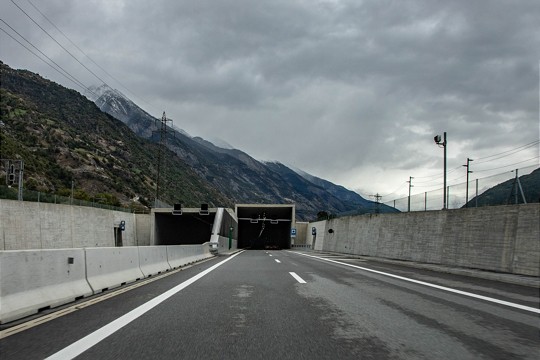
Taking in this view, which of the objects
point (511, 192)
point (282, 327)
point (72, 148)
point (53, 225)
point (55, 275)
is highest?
point (72, 148)

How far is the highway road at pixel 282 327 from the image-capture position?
4.84 m

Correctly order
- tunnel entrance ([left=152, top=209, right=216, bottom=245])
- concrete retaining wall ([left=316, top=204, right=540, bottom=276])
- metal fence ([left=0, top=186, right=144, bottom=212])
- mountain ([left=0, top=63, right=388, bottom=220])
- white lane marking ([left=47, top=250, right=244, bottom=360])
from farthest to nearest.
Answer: mountain ([left=0, top=63, right=388, bottom=220])
tunnel entrance ([left=152, top=209, right=216, bottom=245])
metal fence ([left=0, top=186, right=144, bottom=212])
concrete retaining wall ([left=316, top=204, right=540, bottom=276])
white lane marking ([left=47, top=250, right=244, bottom=360])

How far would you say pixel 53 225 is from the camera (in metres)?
41.2

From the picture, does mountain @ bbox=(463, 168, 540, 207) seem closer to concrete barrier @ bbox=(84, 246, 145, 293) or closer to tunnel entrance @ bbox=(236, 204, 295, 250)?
concrete barrier @ bbox=(84, 246, 145, 293)

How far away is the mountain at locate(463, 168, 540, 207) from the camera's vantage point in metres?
A: 16.5

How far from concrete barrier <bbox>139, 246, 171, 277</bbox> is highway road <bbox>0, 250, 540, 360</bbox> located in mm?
3973

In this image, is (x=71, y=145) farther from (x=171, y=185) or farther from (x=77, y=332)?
(x=77, y=332)

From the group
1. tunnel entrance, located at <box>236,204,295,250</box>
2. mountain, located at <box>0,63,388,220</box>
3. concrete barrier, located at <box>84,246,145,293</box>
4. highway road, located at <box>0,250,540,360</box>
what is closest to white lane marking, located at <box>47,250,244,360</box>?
highway road, located at <box>0,250,540,360</box>

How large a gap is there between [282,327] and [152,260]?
10282mm

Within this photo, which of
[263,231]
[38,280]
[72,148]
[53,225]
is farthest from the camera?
[263,231]

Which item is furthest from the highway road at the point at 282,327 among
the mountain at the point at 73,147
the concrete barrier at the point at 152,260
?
the mountain at the point at 73,147

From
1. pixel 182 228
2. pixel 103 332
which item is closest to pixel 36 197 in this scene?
pixel 103 332

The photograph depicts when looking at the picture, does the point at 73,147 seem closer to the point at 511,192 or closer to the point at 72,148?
the point at 72,148

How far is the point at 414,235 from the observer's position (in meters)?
25.3
